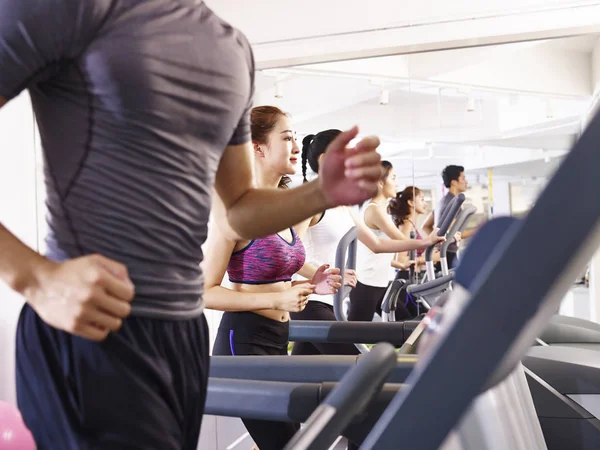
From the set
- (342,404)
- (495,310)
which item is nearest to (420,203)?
(342,404)

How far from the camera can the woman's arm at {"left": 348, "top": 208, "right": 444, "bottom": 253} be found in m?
4.07

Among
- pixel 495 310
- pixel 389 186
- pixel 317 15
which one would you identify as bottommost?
pixel 495 310

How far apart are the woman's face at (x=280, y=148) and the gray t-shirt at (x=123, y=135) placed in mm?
1580

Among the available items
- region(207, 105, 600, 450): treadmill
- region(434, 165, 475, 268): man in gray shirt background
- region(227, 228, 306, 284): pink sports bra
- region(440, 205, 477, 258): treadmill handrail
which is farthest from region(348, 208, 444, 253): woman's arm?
region(207, 105, 600, 450): treadmill

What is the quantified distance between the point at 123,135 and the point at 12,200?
2.38 meters

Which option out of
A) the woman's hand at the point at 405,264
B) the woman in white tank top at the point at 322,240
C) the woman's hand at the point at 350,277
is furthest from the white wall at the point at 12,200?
the woman's hand at the point at 405,264

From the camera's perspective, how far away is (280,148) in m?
2.49

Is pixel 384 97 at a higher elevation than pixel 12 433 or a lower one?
higher

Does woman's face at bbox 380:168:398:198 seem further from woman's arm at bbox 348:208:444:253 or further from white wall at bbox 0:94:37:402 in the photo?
white wall at bbox 0:94:37:402

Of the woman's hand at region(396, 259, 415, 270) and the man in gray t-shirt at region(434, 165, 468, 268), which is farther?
the woman's hand at region(396, 259, 415, 270)

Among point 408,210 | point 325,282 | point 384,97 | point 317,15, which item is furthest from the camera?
point 408,210

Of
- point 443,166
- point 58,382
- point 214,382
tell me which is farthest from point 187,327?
point 443,166

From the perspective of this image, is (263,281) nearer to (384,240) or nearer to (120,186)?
(120,186)

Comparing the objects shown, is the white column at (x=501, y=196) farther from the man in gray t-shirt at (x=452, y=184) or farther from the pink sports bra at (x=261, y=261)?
the pink sports bra at (x=261, y=261)
